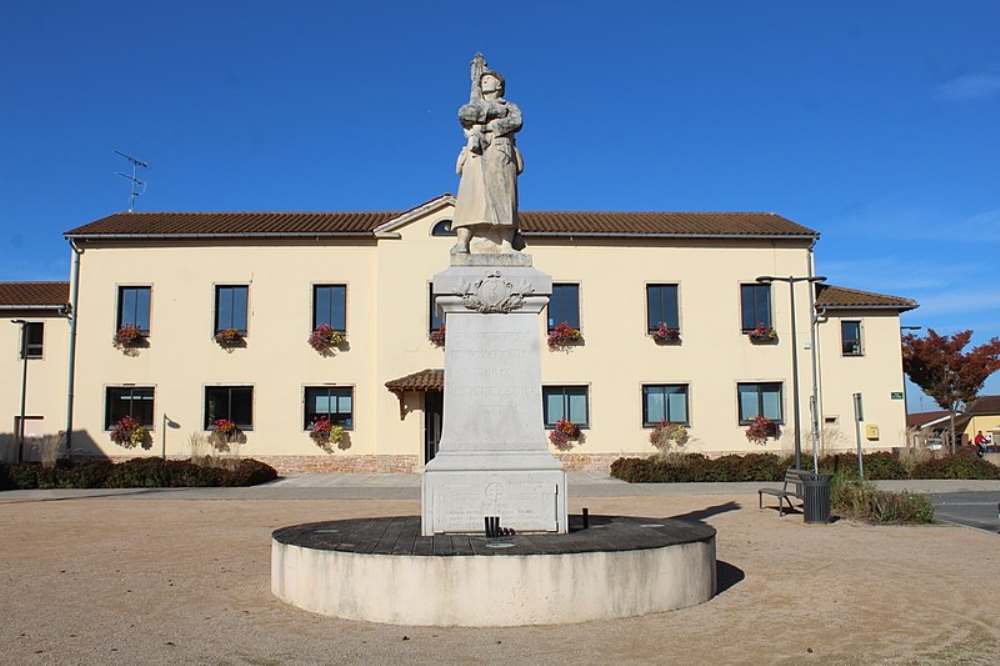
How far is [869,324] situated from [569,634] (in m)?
26.7

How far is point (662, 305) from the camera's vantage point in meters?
29.7

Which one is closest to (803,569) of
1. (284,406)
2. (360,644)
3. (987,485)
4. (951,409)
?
(360,644)

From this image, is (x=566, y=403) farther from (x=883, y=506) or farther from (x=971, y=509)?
(x=883, y=506)

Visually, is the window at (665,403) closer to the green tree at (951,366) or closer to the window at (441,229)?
the window at (441,229)

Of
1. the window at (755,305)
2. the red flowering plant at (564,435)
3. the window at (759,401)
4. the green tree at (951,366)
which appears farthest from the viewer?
the green tree at (951,366)

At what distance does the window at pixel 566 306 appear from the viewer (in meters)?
29.5

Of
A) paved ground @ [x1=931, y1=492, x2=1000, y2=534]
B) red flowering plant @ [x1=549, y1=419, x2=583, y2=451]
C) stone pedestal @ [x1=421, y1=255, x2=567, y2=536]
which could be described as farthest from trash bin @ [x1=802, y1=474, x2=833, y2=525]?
red flowering plant @ [x1=549, y1=419, x2=583, y2=451]

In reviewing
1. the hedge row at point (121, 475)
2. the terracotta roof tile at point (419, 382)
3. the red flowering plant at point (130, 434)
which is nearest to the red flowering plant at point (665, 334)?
the terracotta roof tile at point (419, 382)

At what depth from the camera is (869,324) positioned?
3008 centimetres

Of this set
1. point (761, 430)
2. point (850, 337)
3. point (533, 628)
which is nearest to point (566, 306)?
point (761, 430)

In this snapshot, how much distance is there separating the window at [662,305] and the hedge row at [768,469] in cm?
568

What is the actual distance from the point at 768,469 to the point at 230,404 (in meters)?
17.3

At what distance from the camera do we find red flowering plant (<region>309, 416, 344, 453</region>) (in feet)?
91.8

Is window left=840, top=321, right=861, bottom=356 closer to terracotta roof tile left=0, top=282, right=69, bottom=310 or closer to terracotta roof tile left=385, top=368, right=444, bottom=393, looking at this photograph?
terracotta roof tile left=385, top=368, right=444, bottom=393
